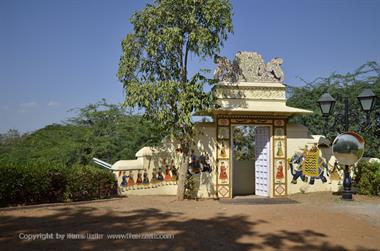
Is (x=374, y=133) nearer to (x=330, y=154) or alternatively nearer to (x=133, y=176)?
(x=330, y=154)

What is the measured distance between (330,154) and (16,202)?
33.3 feet

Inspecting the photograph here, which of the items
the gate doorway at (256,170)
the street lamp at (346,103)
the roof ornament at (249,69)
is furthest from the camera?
the gate doorway at (256,170)

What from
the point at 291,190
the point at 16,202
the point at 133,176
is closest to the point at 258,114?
the point at 291,190

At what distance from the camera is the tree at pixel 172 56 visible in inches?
407

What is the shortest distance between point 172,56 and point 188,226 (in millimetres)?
5613

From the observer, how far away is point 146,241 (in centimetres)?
583

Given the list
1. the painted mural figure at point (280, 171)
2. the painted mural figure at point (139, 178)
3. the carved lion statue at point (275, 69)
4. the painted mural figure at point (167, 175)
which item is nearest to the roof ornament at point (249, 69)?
the carved lion statue at point (275, 69)

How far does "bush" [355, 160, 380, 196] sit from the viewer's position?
11.9 m

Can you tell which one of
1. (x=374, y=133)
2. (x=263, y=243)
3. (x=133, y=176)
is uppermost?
(x=374, y=133)

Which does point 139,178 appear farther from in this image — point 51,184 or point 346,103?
point 346,103

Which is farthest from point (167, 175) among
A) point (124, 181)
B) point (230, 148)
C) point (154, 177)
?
point (230, 148)

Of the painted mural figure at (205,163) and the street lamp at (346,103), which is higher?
the street lamp at (346,103)

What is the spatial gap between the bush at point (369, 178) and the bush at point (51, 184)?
812 cm

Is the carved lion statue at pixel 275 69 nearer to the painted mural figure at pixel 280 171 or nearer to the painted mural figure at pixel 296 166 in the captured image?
the painted mural figure at pixel 296 166
